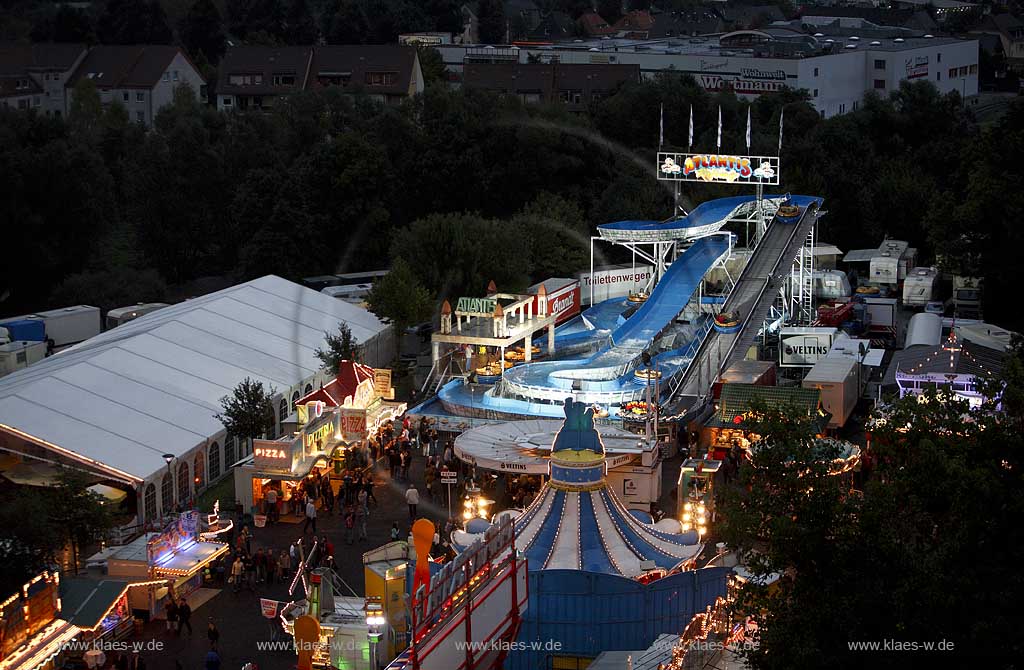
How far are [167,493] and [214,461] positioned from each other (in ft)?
8.45

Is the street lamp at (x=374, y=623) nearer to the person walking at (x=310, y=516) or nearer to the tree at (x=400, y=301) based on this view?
the person walking at (x=310, y=516)

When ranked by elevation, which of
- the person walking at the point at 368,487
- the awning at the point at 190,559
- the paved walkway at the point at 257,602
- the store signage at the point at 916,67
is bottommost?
the paved walkway at the point at 257,602

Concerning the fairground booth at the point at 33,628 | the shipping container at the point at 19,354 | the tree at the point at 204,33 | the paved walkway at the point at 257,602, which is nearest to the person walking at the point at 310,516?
the paved walkway at the point at 257,602

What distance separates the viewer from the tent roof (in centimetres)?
3089

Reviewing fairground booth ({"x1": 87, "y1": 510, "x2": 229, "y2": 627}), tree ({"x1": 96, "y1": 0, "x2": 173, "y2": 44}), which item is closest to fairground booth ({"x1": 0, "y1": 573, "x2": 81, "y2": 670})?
fairground booth ({"x1": 87, "y1": 510, "x2": 229, "y2": 627})

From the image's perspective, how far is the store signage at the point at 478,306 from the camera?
130 feet

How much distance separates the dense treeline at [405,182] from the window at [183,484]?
17641mm

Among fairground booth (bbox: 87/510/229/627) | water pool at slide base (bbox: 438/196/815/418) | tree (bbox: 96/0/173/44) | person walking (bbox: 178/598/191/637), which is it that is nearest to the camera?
person walking (bbox: 178/598/191/637)

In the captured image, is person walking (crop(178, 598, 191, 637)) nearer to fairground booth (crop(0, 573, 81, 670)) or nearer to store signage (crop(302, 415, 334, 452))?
fairground booth (crop(0, 573, 81, 670))

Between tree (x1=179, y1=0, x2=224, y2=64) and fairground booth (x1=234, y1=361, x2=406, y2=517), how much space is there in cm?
8357

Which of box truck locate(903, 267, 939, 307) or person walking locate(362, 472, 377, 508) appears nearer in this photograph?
person walking locate(362, 472, 377, 508)

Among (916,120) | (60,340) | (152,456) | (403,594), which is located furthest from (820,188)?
(403,594)

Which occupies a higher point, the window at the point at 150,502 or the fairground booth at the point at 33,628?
the fairground booth at the point at 33,628

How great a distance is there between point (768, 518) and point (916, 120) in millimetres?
63077
